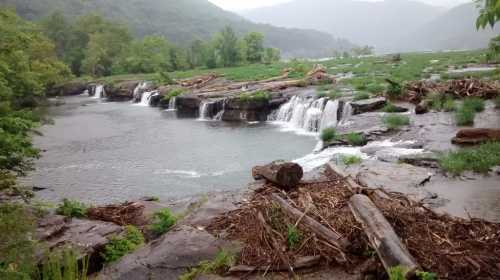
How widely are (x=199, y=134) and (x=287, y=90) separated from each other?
8.39 m

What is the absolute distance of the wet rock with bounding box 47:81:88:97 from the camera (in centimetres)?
4909

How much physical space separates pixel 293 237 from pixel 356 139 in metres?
8.96

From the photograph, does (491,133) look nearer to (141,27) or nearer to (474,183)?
(474,183)

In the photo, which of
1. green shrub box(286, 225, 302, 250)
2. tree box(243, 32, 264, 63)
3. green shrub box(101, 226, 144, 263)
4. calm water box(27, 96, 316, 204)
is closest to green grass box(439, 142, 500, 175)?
green shrub box(286, 225, 302, 250)

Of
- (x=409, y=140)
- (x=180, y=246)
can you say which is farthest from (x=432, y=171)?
(x=180, y=246)

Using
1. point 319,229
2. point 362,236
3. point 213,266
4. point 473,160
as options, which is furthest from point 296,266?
point 473,160

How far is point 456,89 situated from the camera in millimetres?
18031

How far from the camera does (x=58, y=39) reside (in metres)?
72.3

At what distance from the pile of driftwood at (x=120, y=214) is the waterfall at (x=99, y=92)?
39.2 m

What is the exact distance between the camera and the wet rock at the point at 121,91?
41906 mm

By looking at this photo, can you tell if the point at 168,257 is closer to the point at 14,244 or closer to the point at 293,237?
the point at 293,237

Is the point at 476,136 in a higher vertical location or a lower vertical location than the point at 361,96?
lower

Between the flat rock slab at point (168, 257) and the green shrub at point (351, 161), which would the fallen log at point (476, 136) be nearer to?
the green shrub at point (351, 161)

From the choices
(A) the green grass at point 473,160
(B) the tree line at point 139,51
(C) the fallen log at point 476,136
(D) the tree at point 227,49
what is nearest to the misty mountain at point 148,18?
(B) the tree line at point 139,51
